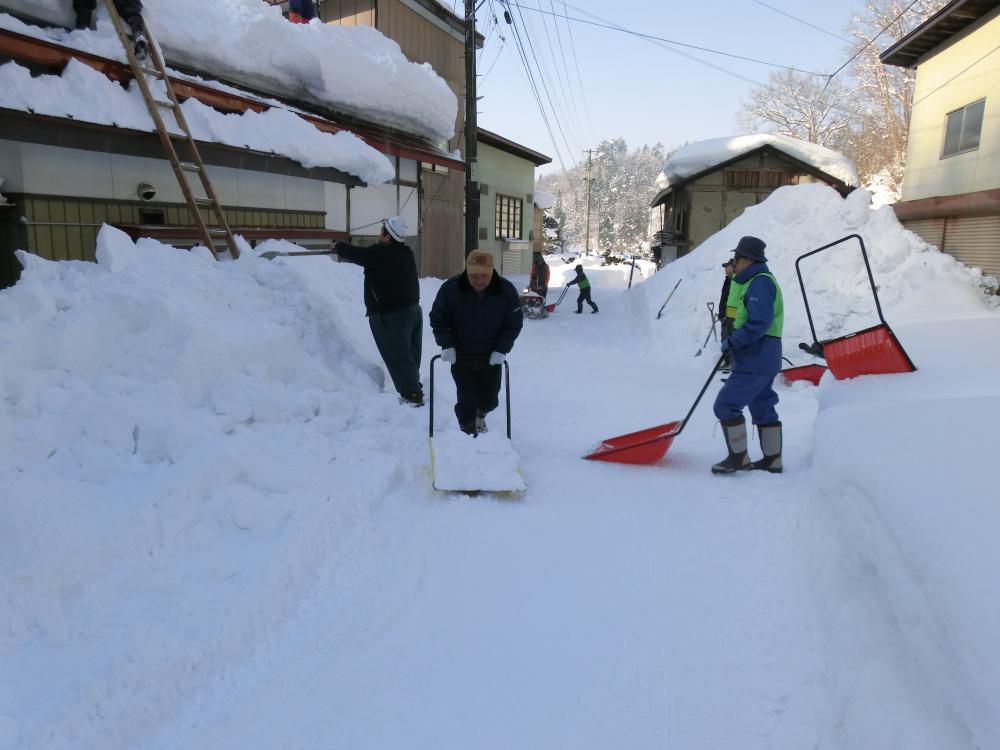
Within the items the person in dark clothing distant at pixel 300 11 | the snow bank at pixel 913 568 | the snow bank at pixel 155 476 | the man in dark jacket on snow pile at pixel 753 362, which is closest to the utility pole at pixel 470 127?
the person in dark clothing distant at pixel 300 11

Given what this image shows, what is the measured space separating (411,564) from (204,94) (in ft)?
23.5

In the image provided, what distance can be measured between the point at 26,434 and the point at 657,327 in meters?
10.9

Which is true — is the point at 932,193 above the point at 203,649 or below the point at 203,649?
above

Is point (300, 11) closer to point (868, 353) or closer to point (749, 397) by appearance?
point (749, 397)

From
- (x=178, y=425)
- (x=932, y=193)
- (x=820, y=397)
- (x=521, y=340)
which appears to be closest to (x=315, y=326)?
(x=178, y=425)

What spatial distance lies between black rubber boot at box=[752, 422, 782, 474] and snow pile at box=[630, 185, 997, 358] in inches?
195

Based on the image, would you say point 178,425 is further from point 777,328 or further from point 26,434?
point 777,328

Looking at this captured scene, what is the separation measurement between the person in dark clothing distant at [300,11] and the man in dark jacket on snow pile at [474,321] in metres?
10.2

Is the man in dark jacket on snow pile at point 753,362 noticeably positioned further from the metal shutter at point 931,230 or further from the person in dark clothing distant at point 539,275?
the person in dark clothing distant at point 539,275

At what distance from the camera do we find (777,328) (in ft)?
16.1

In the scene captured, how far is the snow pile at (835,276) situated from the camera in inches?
384

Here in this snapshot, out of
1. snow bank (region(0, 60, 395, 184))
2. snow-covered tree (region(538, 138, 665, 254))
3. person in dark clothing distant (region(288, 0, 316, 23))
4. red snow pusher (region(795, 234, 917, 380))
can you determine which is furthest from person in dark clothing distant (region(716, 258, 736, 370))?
snow-covered tree (region(538, 138, 665, 254))

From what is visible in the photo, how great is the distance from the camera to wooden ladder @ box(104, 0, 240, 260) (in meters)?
6.64

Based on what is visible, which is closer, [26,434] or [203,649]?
[203,649]
